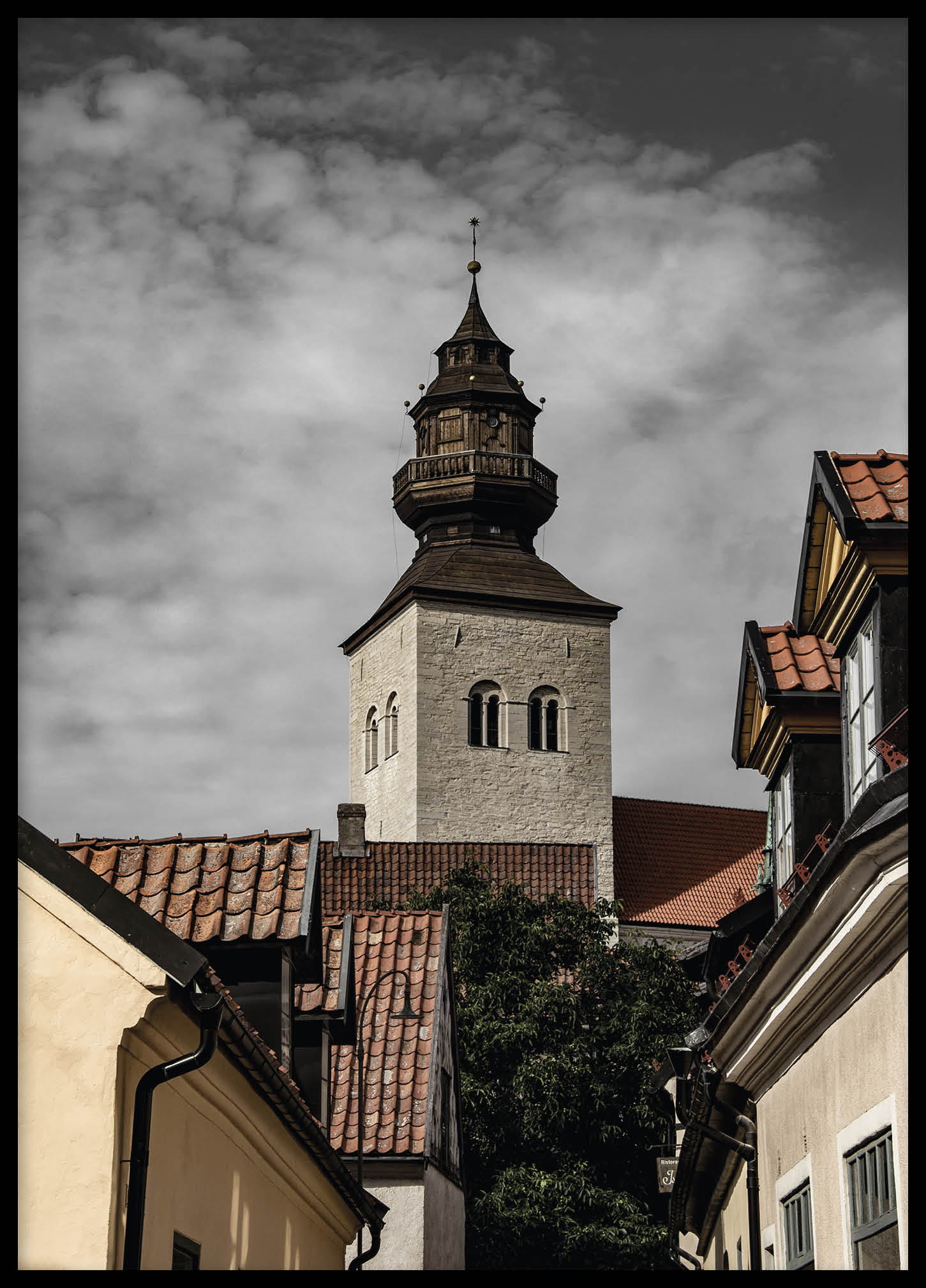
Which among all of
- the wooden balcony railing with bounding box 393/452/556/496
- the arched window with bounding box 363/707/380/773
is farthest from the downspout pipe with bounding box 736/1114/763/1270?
the wooden balcony railing with bounding box 393/452/556/496

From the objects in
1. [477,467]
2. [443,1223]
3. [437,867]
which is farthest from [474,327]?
[443,1223]

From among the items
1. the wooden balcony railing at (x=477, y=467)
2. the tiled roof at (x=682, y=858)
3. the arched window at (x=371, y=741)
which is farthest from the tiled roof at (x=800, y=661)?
the wooden balcony railing at (x=477, y=467)

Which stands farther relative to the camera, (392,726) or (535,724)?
(392,726)

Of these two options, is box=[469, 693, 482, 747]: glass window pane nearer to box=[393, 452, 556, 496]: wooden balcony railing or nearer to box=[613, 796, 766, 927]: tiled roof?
box=[613, 796, 766, 927]: tiled roof

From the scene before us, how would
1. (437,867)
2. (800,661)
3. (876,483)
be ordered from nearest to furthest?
1. (876,483)
2. (800,661)
3. (437,867)

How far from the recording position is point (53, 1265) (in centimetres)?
570

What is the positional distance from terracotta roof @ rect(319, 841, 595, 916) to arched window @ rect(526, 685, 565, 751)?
30.7ft

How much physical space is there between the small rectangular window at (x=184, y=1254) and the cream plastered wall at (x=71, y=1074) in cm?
95

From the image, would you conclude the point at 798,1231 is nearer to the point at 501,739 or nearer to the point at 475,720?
the point at 501,739

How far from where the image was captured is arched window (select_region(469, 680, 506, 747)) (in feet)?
197

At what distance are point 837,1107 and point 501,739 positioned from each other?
52899 millimetres

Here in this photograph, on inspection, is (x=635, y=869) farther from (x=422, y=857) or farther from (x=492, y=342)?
(x=492, y=342)

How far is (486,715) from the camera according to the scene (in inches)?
2387

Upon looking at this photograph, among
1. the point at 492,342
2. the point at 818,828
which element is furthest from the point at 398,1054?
the point at 492,342
